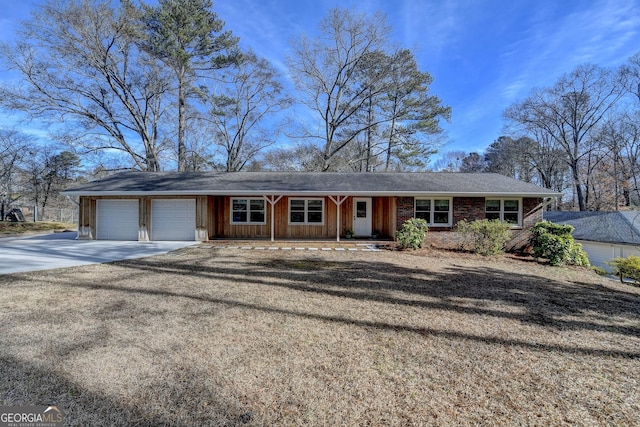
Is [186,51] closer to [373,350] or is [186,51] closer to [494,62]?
[494,62]

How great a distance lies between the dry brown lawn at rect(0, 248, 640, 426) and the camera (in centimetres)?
223

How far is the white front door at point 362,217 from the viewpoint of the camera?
13.6 m

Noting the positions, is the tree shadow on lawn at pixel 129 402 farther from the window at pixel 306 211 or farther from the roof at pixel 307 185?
the window at pixel 306 211

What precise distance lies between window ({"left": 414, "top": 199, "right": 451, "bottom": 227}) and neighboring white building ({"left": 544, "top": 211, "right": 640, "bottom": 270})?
7.19m

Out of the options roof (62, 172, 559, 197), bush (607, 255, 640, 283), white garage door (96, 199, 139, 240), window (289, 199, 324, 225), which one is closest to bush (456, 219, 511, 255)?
roof (62, 172, 559, 197)

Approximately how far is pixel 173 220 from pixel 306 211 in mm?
5695

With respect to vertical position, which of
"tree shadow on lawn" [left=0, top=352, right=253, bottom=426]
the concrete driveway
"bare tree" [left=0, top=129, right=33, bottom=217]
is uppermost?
"bare tree" [left=0, top=129, right=33, bottom=217]

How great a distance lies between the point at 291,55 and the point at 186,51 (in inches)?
270

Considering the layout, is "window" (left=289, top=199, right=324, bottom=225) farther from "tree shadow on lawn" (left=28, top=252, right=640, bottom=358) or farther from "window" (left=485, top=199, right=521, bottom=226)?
"window" (left=485, top=199, right=521, bottom=226)

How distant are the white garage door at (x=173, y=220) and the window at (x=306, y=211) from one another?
423 cm

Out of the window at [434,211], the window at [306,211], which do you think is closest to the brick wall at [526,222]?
the window at [434,211]

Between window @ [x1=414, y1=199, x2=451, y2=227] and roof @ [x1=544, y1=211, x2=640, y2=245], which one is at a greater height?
window @ [x1=414, y1=199, x2=451, y2=227]

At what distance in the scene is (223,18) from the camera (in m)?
19.5

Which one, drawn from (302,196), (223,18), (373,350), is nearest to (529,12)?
(302,196)
